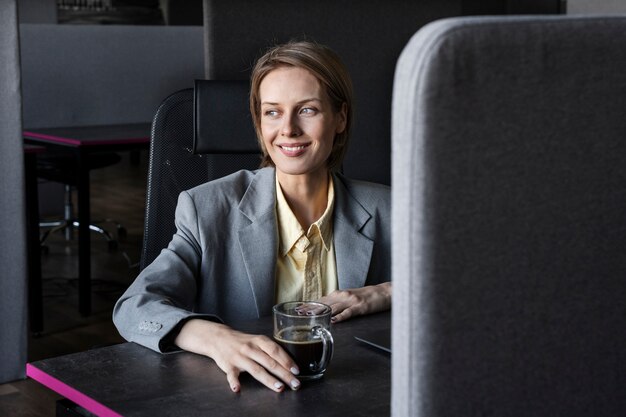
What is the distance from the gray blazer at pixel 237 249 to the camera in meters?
1.64

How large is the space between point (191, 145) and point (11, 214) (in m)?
1.27

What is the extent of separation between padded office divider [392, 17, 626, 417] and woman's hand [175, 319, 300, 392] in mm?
446

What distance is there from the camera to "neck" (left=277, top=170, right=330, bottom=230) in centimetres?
176

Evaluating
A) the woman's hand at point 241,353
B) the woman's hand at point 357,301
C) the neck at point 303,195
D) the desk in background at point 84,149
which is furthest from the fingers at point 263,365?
the desk in background at point 84,149

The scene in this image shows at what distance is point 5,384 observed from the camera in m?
3.07

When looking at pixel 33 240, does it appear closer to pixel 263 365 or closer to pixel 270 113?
A: pixel 270 113

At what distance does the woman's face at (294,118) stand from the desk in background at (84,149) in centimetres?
234

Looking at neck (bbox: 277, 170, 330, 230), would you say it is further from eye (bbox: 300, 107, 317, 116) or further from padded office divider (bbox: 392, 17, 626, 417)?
padded office divider (bbox: 392, 17, 626, 417)

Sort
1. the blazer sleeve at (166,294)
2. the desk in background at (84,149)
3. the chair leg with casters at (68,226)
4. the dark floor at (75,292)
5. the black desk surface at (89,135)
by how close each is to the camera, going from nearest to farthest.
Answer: the blazer sleeve at (166,294)
the dark floor at (75,292)
the desk in background at (84,149)
the black desk surface at (89,135)
the chair leg with casters at (68,226)

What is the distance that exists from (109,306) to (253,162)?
2262mm

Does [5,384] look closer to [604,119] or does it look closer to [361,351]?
[361,351]

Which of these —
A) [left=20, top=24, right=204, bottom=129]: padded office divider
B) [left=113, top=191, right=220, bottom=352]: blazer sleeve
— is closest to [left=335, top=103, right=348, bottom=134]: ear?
[left=113, top=191, right=220, bottom=352]: blazer sleeve

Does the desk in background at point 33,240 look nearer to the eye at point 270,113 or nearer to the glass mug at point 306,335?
the eye at point 270,113

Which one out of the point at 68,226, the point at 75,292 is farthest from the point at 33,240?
the point at 68,226
